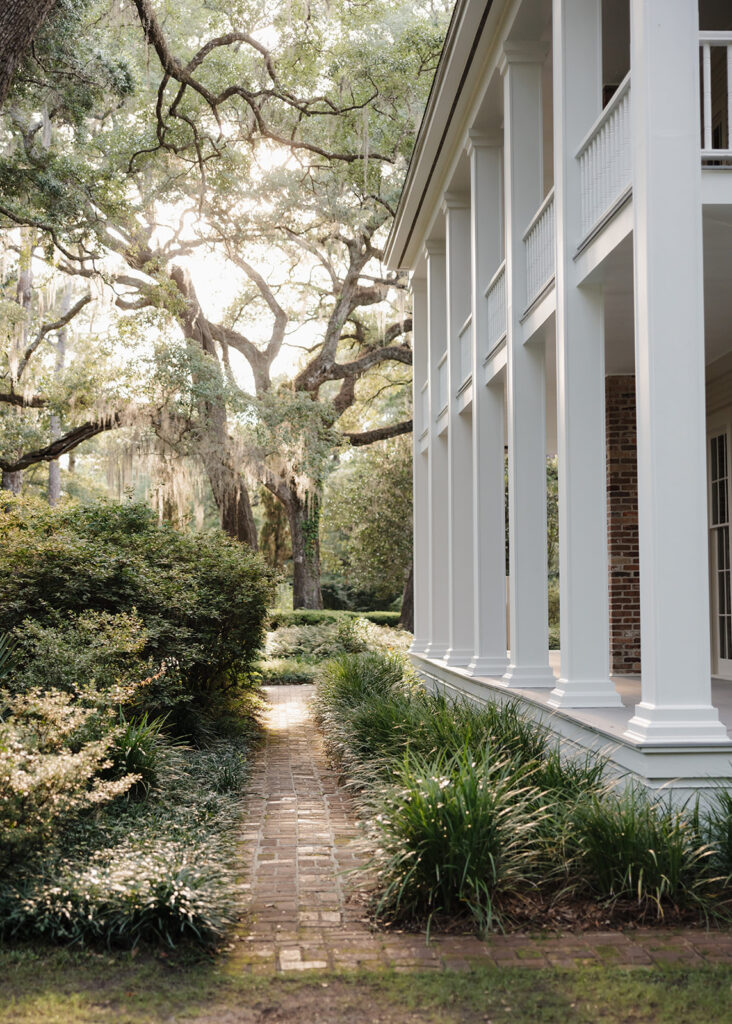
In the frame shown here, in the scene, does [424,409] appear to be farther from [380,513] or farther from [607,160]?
[380,513]

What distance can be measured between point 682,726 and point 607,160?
3.78m

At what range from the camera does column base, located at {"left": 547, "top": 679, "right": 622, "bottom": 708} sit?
22.0 feet

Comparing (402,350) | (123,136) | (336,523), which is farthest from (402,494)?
(123,136)

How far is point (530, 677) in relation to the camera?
837 centimetres

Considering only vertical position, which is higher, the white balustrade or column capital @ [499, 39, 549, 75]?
column capital @ [499, 39, 549, 75]

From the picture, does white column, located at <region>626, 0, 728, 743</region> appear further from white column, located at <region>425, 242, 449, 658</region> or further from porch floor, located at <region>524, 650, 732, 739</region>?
white column, located at <region>425, 242, 449, 658</region>

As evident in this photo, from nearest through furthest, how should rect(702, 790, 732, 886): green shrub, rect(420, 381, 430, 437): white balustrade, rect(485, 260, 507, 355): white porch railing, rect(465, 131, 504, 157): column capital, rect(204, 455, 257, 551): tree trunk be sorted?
rect(702, 790, 732, 886): green shrub
rect(485, 260, 507, 355): white porch railing
rect(465, 131, 504, 157): column capital
rect(420, 381, 430, 437): white balustrade
rect(204, 455, 257, 551): tree trunk

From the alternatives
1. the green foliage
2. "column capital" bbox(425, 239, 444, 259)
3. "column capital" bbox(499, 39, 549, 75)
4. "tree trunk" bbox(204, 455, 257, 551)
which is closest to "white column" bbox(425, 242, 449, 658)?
"column capital" bbox(425, 239, 444, 259)

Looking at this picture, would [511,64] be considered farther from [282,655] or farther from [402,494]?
[402,494]

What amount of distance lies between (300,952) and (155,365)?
55.7 feet

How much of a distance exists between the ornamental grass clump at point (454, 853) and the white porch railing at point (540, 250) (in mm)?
4561

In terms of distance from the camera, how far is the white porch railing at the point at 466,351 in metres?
11.5

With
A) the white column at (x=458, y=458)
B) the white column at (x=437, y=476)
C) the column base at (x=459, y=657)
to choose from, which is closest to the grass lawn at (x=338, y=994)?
the column base at (x=459, y=657)

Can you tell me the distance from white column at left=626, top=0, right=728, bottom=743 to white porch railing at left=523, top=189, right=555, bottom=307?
7.36 feet
